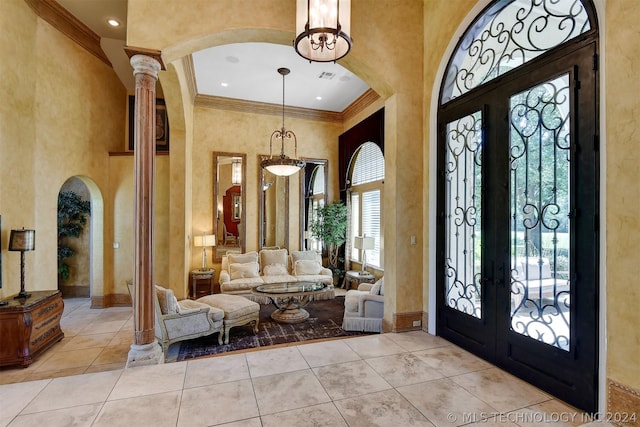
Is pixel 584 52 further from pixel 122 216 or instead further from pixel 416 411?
pixel 122 216

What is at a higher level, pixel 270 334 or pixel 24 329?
pixel 24 329

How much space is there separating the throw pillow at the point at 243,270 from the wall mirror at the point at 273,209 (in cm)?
88

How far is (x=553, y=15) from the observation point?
2674mm

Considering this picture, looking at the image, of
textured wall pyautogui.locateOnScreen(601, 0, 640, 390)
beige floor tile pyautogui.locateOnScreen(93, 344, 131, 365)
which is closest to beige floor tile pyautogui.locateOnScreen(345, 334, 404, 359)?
textured wall pyautogui.locateOnScreen(601, 0, 640, 390)

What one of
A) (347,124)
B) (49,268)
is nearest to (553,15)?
(347,124)

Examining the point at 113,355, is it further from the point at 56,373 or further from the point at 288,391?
the point at 288,391

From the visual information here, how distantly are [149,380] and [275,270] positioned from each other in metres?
4.36

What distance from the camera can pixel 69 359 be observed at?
3.87 meters

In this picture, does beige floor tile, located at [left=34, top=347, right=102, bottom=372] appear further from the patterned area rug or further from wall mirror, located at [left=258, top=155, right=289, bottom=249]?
wall mirror, located at [left=258, top=155, right=289, bottom=249]

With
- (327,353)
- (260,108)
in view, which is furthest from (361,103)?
(327,353)

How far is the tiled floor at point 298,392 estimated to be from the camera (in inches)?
90.3

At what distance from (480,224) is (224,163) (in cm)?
592

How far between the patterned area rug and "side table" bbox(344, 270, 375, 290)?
4.06 feet

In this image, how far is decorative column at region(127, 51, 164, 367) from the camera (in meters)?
3.13
